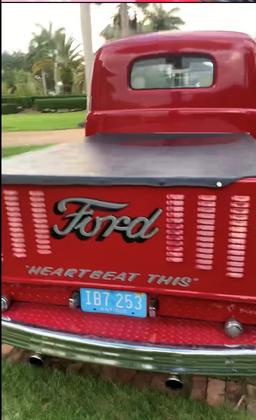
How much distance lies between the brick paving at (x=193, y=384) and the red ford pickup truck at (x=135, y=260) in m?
0.58

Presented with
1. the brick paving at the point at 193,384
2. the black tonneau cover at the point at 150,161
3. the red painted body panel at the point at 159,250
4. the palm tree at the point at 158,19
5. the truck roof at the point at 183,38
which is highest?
the palm tree at the point at 158,19

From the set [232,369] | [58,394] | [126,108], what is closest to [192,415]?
[232,369]

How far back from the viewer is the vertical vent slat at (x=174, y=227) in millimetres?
2088

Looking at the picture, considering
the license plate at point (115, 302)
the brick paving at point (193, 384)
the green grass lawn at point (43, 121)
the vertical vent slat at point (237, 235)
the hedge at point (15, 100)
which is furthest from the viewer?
the green grass lawn at point (43, 121)

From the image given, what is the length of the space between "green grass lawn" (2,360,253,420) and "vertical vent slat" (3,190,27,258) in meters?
0.97

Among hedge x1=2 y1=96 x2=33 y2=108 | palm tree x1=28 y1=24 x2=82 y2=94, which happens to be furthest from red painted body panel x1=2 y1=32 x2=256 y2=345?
palm tree x1=28 y1=24 x2=82 y2=94

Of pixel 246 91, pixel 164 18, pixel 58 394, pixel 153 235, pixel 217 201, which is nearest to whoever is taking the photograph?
pixel 217 201

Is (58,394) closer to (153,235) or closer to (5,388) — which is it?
(5,388)

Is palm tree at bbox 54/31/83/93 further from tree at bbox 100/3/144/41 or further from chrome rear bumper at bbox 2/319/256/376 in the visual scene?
chrome rear bumper at bbox 2/319/256/376

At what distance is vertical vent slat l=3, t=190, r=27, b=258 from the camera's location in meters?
2.26

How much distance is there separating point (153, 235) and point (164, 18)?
5.92 metres

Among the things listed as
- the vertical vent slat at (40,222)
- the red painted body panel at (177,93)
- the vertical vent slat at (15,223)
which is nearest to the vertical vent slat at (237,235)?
the vertical vent slat at (40,222)

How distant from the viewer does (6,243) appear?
2398 mm

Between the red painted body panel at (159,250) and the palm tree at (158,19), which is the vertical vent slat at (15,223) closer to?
the red painted body panel at (159,250)
